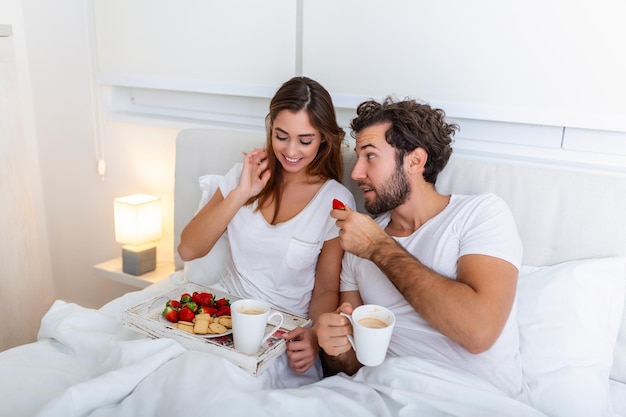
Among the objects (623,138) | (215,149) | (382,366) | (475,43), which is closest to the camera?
(382,366)

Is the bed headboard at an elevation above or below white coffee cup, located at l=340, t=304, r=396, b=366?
above

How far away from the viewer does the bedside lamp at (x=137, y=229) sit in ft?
7.86

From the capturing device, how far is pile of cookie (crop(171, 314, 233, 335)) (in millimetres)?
1393

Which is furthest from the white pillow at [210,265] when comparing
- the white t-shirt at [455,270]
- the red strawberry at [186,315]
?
the white t-shirt at [455,270]

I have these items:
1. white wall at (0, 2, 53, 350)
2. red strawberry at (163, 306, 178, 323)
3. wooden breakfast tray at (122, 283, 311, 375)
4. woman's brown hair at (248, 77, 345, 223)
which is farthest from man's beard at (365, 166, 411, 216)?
white wall at (0, 2, 53, 350)

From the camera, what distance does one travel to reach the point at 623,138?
1591 mm

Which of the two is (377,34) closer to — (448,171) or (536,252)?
(448,171)

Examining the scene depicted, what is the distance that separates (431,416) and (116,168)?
6.63 feet

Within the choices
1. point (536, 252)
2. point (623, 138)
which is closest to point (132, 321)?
point (536, 252)

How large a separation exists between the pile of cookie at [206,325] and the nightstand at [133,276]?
99 cm

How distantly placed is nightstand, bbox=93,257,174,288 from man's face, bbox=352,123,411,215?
3.95ft

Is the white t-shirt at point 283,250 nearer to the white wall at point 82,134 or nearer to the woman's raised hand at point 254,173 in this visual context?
the woman's raised hand at point 254,173

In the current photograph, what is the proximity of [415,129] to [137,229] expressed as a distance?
4.66 ft

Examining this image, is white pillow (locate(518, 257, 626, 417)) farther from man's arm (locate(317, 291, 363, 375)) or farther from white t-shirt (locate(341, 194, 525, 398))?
man's arm (locate(317, 291, 363, 375))
